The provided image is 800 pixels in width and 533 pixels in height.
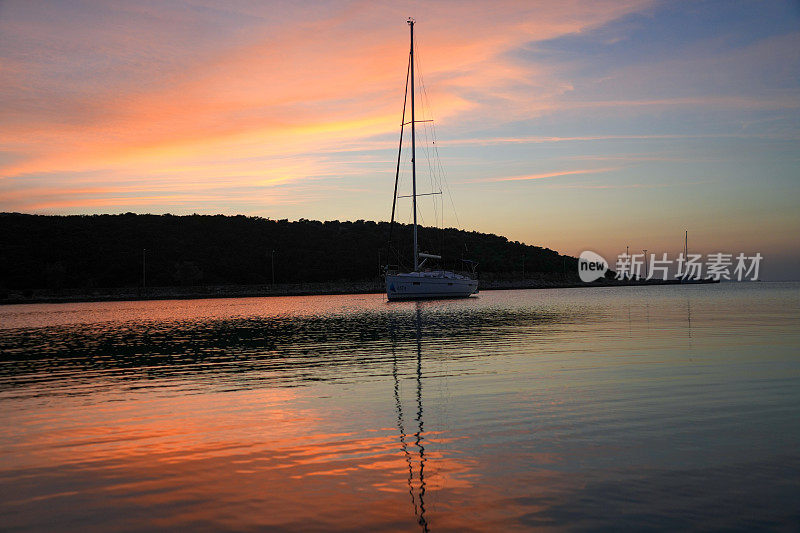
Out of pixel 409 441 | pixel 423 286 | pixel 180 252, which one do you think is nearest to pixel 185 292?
pixel 180 252

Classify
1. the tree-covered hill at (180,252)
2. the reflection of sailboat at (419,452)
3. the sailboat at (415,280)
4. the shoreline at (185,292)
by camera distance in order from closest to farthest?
the reflection of sailboat at (419,452) < the sailboat at (415,280) < the shoreline at (185,292) < the tree-covered hill at (180,252)

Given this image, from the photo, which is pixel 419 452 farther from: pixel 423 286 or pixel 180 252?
pixel 180 252

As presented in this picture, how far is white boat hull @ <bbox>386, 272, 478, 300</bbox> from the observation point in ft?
259

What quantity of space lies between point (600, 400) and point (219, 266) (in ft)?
460

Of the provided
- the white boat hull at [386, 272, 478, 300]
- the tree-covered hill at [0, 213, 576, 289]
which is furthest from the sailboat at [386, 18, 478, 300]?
the tree-covered hill at [0, 213, 576, 289]

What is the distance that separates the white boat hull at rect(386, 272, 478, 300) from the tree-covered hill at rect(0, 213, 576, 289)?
30.1 meters

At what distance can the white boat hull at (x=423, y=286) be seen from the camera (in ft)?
259

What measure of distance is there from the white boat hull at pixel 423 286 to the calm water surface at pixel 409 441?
52505mm

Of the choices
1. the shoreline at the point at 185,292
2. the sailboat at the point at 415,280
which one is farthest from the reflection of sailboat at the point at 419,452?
the shoreline at the point at 185,292

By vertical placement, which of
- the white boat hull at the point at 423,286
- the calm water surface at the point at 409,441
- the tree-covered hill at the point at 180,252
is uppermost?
the tree-covered hill at the point at 180,252

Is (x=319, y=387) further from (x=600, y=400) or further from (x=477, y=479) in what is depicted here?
(x=477, y=479)

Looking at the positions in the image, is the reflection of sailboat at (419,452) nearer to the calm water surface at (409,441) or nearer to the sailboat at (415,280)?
the calm water surface at (409,441)

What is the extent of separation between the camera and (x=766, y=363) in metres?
21.4

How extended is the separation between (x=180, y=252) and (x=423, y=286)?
92034 mm
